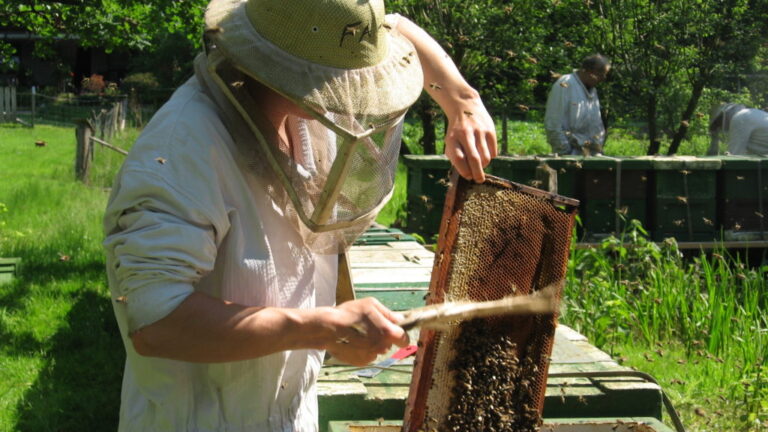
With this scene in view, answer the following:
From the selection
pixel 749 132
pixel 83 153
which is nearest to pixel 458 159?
pixel 749 132

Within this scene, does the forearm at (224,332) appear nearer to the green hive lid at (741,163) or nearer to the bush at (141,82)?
the green hive lid at (741,163)

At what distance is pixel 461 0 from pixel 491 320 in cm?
960

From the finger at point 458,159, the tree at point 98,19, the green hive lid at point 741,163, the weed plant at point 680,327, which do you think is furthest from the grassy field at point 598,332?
the finger at point 458,159

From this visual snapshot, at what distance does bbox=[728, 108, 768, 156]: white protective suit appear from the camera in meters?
9.68

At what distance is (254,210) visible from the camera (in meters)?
1.59

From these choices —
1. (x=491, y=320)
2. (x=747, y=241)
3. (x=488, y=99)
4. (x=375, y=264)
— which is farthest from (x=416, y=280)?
(x=488, y=99)

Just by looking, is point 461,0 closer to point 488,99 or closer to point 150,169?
point 488,99

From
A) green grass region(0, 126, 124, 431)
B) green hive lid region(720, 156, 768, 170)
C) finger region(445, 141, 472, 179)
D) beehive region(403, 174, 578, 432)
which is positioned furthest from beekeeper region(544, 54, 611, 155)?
finger region(445, 141, 472, 179)

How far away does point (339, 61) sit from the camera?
1.54 metres

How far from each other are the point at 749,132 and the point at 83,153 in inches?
350

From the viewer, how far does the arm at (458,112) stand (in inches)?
83.7

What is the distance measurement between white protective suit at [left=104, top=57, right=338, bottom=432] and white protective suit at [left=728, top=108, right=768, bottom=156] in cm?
912

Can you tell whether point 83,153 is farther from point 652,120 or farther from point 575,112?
point 652,120

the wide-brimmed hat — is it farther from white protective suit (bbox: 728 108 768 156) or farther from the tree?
white protective suit (bbox: 728 108 768 156)
